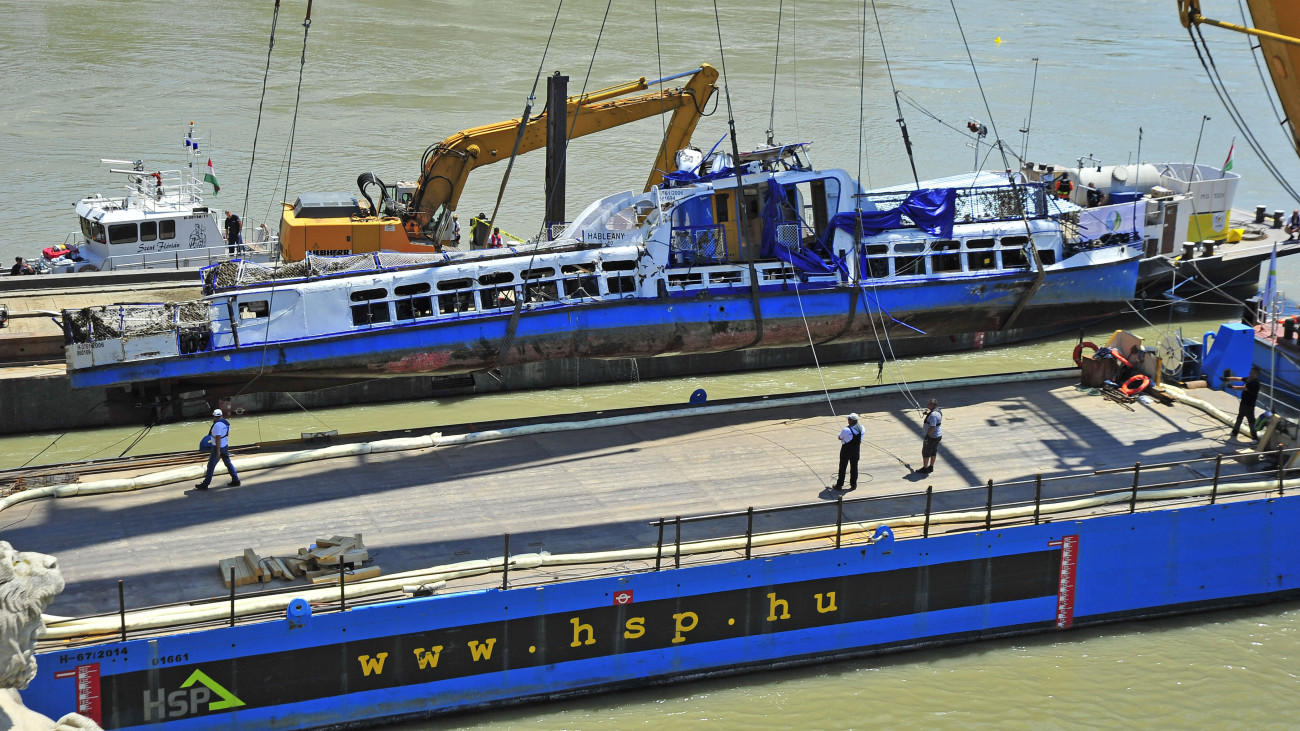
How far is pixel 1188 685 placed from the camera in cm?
1727

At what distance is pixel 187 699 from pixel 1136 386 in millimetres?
16675

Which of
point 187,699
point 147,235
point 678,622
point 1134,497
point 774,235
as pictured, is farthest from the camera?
point 147,235

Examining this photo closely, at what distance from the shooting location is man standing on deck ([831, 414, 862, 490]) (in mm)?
18094

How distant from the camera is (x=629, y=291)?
81.6 feet

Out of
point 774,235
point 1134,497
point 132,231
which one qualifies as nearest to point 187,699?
point 1134,497

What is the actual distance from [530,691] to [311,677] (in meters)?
2.74

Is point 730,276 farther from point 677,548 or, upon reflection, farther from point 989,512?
point 677,548

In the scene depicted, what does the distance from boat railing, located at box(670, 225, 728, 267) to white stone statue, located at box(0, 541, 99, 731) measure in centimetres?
1440

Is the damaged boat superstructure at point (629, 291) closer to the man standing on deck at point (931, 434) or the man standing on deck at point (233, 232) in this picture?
the man standing on deck at point (931, 434)

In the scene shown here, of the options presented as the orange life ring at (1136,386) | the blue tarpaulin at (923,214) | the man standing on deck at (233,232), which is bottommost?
the orange life ring at (1136,386)

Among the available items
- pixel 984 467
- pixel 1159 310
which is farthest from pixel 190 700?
pixel 1159 310

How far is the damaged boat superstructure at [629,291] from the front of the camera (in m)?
22.8

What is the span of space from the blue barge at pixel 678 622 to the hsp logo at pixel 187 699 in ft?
0.06

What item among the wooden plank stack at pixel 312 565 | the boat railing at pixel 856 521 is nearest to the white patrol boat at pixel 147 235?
the wooden plank stack at pixel 312 565
